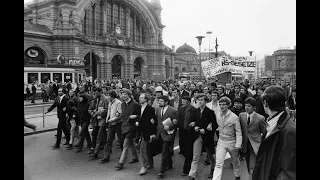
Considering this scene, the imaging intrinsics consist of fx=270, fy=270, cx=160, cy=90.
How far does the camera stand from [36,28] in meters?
37.6

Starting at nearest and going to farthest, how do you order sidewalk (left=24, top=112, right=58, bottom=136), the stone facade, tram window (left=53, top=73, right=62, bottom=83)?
1. sidewalk (left=24, top=112, right=58, bottom=136)
2. tram window (left=53, top=73, right=62, bottom=83)
3. the stone facade

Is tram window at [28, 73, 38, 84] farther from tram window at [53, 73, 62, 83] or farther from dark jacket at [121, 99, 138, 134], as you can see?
dark jacket at [121, 99, 138, 134]

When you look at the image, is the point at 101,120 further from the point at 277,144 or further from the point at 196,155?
the point at 277,144

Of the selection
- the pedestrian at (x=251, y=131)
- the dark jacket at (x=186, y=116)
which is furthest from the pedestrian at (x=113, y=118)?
the pedestrian at (x=251, y=131)

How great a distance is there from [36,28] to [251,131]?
126 feet

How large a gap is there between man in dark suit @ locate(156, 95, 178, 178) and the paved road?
1.00 ft

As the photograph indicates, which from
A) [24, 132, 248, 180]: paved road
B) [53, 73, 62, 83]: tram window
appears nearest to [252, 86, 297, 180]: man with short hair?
[24, 132, 248, 180]: paved road

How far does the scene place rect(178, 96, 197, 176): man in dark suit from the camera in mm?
6262

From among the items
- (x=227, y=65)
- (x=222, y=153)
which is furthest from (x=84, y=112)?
(x=227, y=65)

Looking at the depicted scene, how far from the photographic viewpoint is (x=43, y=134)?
10844 millimetres

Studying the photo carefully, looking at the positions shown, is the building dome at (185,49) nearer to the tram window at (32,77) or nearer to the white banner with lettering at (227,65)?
the tram window at (32,77)
